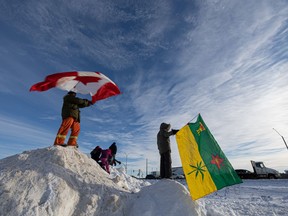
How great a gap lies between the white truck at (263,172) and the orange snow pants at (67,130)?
22.5 meters

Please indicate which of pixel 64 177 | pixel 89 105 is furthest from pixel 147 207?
pixel 89 105

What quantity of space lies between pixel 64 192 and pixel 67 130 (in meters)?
2.41

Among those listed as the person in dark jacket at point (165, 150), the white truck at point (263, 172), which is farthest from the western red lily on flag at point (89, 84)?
the white truck at point (263, 172)

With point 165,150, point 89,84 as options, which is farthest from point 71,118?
point 165,150

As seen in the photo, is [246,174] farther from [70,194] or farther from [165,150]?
[70,194]

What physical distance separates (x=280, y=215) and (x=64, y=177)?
4.76 meters

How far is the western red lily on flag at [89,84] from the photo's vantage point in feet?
22.5

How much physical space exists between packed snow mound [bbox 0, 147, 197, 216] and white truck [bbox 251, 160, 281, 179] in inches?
888

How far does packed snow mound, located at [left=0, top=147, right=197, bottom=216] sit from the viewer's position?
3.97m

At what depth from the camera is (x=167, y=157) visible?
23.1 ft

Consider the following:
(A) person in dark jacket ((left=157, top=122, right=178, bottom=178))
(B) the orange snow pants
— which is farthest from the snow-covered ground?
(A) person in dark jacket ((left=157, top=122, right=178, bottom=178))

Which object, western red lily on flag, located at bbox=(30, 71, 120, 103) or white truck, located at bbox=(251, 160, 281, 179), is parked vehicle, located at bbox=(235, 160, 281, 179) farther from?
western red lily on flag, located at bbox=(30, 71, 120, 103)

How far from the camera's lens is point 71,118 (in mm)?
6566

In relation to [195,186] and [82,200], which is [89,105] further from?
[195,186]
